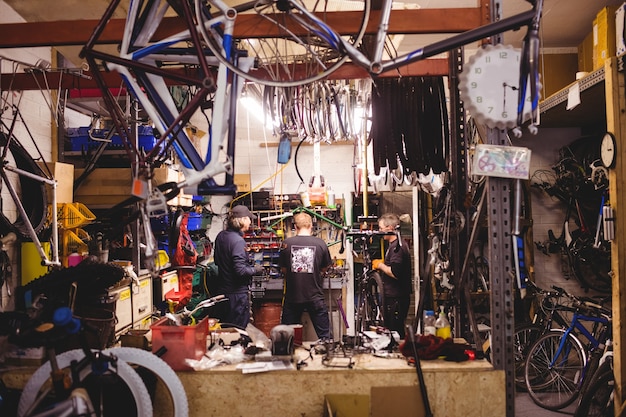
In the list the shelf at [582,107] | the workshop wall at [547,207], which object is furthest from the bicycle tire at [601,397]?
the workshop wall at [547,207]

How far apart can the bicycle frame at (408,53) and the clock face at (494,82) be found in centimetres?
14

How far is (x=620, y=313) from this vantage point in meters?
2.79

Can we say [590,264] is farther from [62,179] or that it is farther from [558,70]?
[62,179]

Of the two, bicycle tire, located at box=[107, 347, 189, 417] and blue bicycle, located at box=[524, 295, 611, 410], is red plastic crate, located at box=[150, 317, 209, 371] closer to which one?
bicycle tire, located at box=[107, 347, 189, 417]

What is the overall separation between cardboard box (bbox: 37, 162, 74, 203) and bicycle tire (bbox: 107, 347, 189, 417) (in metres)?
2.55

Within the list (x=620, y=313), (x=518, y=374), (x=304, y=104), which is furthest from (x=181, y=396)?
(x=518, y=374)

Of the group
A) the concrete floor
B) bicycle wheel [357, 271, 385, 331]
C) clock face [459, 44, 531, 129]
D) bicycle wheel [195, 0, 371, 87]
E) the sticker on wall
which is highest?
bicycle wheel [195, 0, 371, 87]

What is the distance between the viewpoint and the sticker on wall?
2.34m

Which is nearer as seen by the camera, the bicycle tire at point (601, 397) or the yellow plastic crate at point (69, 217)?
the bicycle tire at point (601, 397)

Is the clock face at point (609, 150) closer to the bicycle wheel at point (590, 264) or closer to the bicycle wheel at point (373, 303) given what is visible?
the bicycle wheel at point (590, 264)

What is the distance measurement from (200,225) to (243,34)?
455 cm

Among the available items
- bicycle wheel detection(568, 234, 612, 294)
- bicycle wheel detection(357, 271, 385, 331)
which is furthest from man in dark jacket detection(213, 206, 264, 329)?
bicycle wheel detection(568, 234, 612, 294)

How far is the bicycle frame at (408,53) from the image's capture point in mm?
1989

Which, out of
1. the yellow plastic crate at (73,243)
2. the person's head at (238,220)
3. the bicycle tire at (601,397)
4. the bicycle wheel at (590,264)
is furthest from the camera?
the person's head at (238,220)
